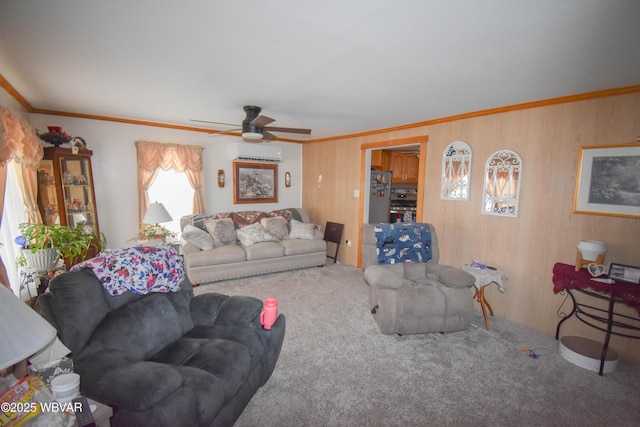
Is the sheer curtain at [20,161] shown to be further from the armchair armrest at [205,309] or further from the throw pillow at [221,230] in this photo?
the throw pillow at [221,230]

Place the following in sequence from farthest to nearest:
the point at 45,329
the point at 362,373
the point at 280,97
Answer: the point at 280,97, the point at 362,373, the point at 45,329

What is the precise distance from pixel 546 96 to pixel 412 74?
1.50 m

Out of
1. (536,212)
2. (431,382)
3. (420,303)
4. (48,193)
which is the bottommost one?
(431,382)

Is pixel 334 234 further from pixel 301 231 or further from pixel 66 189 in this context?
pixel 66 189

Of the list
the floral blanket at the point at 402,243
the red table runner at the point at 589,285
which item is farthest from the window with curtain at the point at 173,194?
the red table runner at the point at 589,285

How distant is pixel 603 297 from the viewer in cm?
227

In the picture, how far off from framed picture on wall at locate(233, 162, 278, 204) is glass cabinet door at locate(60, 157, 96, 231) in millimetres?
2138

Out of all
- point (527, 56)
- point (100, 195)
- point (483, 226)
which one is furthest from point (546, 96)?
point (100, 195)

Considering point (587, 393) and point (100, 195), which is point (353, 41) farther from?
point (100, 195)

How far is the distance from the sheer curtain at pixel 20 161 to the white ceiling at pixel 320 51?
426 millimetres

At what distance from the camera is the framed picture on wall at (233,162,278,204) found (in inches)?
209

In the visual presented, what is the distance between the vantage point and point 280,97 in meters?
2.86

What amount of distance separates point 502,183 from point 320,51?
8.36 feet

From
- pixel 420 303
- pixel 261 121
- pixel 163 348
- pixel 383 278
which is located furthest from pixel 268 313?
pixel 261 121
